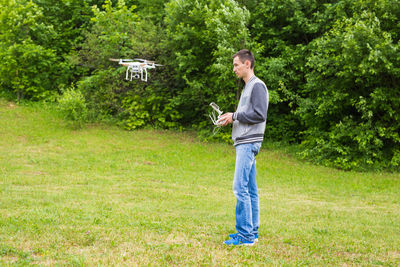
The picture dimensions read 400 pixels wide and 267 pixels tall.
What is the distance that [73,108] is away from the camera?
18.0 metres

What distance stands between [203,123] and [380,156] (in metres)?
7.80

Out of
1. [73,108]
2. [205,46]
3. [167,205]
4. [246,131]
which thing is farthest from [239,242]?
[73,108]

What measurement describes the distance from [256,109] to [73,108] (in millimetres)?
15053

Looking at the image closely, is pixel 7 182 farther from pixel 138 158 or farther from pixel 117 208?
pixel 138 158

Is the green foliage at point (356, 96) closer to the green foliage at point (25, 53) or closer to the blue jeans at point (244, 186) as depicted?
the blue jeans at point (244, 186)

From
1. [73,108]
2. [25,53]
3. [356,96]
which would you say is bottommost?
[73,108]

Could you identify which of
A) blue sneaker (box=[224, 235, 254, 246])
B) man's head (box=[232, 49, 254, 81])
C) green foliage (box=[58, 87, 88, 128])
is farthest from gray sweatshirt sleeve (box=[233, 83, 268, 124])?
green foliage (box=[58, 87, 88, 128])

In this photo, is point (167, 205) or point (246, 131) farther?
point (167, 205)

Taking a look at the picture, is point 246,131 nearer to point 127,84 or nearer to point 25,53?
point 127,84

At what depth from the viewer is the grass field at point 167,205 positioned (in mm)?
4133

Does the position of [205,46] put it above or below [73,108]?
above

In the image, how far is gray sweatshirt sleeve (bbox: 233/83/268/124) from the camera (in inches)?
164

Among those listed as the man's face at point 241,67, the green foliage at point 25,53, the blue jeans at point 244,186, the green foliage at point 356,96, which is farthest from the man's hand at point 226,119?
the green foliage at point 25,53

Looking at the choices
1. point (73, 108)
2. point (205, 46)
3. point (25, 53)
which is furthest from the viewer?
point (25, 53)
